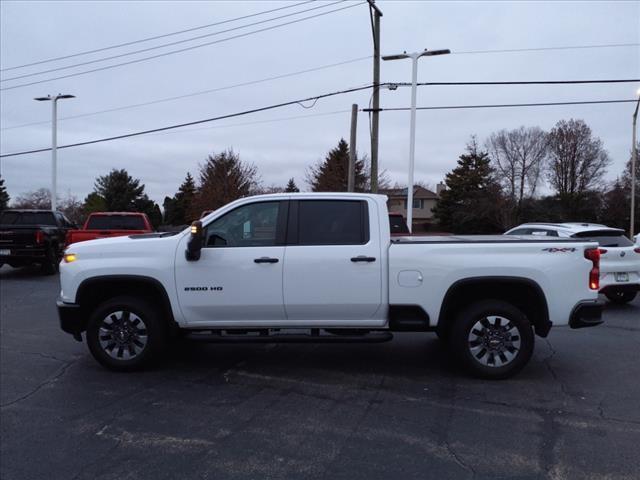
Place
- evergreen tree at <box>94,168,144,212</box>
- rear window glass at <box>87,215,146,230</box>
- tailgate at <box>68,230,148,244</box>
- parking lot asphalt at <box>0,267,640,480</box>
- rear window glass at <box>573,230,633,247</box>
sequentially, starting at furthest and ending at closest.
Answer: evergreen tree at <box>94,168,144,212</box>
rear window glass at <box>87,215,146,230</box>
tailgate at <box>68,230,148,244</box>
rear window glass at <box>573,230,633,247</box>
parking lot asphalt at <box>0,267,640,480</box>

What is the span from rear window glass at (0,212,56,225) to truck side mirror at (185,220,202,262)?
12963 mm

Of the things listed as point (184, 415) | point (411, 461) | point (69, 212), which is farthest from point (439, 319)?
point (69, 212)

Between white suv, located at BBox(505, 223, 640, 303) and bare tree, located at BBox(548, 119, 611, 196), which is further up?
bare tree, located at BBox(548, 119, 611, 196)

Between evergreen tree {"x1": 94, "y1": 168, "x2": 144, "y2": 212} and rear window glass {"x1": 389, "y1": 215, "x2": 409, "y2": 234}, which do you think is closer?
rear window glass {"x1": 389, "y1": 215, "x2": 409, "y2": 234}

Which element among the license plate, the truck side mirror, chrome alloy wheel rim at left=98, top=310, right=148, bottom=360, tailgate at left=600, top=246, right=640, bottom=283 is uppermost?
the truck side mirror

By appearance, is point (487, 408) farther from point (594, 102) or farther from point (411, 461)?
point (594, 102)

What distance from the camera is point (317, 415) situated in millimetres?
4648

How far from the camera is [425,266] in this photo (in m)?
5.45

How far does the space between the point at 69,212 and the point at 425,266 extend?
6965cm

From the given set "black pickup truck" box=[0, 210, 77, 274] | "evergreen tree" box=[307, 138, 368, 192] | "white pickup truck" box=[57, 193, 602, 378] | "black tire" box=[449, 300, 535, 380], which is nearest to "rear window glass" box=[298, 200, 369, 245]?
"white pickup truck" box=[57, 193, 602, 378]

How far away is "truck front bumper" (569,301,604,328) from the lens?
5.44 meters

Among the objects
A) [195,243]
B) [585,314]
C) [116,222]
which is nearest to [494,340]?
[585,314]

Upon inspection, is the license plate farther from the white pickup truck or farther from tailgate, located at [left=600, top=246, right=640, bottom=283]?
the white pickup truck

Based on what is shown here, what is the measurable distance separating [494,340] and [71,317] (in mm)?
4485
